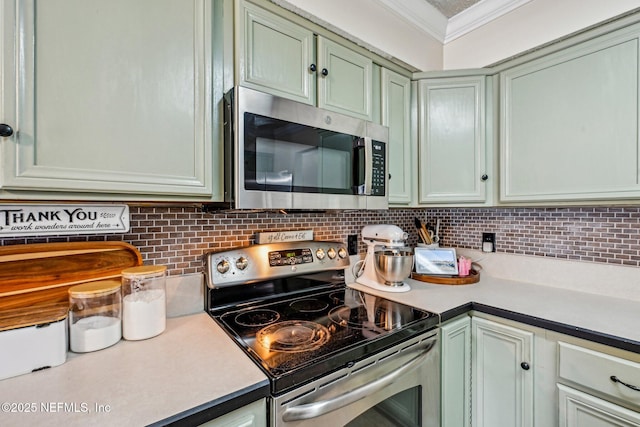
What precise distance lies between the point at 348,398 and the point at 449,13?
6.87 feet

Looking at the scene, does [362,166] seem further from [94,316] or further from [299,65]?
[94,316]

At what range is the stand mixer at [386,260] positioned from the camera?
1.48 m

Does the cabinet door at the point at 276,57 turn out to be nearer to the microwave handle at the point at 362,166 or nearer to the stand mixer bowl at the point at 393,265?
the microwave handle at the point at 362,166

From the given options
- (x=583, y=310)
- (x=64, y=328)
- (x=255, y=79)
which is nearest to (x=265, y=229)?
(x=255, y=79)

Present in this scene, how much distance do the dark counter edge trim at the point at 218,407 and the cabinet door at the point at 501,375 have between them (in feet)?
3.45

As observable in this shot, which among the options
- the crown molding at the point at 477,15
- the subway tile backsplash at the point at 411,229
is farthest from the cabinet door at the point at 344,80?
the crown molding at the point at 477,15

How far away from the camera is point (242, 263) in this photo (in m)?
1.24

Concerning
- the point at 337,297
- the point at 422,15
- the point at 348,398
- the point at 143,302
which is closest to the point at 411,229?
the point at 337,297

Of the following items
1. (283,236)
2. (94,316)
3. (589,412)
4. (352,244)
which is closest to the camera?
(94,316)

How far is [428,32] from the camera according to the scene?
1749mm

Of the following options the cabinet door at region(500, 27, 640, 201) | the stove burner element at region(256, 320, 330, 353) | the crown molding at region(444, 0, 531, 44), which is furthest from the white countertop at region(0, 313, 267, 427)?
the crown molding at region(444, 0, 531, 44)

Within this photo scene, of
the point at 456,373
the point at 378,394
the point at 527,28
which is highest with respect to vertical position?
the point at 527,28

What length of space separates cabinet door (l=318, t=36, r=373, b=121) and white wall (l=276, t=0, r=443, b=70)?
107 mm

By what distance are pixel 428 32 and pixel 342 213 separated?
121 cm
